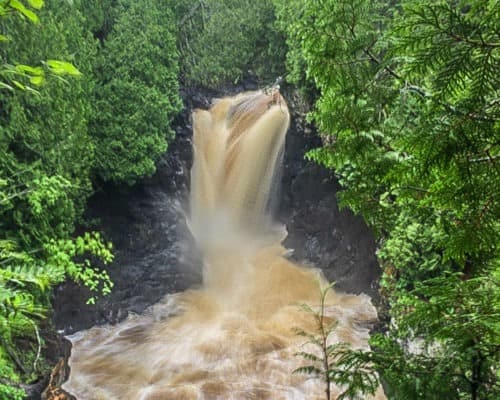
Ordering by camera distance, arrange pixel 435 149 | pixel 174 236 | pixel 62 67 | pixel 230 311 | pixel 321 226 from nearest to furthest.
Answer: pixel 62 67 < pixel 435 149 < pixel 230 311 < pixel 174 236 < pixel 321 226

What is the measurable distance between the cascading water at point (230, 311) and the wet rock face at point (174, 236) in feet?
1.38

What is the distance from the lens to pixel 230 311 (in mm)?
9922

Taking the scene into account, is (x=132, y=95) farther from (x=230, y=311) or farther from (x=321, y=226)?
(x=321, y=226)

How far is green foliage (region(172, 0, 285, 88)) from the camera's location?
10.9m

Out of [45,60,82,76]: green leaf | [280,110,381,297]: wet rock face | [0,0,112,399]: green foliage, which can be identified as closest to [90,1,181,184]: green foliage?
[0,0,112,399]: green foliage

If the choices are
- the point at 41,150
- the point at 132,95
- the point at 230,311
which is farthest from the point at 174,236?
the point at 41,150

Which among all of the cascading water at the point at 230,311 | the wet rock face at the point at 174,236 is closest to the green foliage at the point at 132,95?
the wet rock face at the point at 174,236

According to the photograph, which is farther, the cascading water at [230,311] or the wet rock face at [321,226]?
the wet rock face at [321,226]

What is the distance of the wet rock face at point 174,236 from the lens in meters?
9.65

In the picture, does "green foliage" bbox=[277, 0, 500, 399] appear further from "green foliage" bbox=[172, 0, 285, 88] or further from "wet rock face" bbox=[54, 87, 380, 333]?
"green foliage" bbox=[172, 0, 285, 88]

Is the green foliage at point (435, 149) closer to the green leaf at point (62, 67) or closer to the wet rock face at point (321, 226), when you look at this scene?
the green leaf at point (62, 67)

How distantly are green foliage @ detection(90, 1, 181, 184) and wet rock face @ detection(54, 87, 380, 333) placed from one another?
1130 mm

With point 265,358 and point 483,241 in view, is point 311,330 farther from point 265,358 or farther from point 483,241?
point 483,241

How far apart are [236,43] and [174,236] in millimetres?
5664
